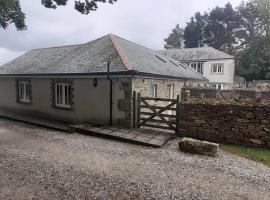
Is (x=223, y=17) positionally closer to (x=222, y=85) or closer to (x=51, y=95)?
(x=222, y=85)

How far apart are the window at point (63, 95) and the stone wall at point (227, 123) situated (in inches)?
270

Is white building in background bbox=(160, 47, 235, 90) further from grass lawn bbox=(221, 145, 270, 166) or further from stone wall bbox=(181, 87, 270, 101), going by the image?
grass lawn bbox=(221, 145, 270, 166)

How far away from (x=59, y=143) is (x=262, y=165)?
289 inches

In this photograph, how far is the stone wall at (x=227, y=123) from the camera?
8906 millimetres

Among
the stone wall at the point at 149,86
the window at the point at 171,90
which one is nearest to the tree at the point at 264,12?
the window at the point at 171,90

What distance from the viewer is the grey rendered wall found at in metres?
11.9

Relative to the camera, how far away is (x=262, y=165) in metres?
7.32

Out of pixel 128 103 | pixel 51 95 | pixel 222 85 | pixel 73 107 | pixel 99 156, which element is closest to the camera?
pixel 99 156

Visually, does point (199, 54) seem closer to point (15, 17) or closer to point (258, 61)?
point (258, 61)

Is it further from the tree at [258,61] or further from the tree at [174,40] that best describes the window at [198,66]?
the tree at [174,40]

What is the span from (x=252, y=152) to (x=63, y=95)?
1033cm

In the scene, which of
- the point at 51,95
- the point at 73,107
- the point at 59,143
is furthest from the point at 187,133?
the point at 51,95

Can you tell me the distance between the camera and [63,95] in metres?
13.9

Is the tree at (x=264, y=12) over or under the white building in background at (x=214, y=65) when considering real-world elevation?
over
